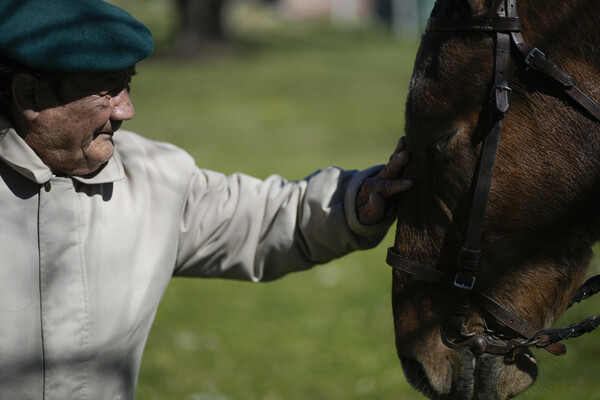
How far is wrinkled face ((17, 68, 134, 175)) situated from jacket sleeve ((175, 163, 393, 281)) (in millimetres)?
494

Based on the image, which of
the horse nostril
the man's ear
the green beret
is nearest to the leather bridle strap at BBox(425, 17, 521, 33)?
the green beret

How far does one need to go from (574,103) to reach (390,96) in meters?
15.3

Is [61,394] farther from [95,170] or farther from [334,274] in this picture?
[334,274]

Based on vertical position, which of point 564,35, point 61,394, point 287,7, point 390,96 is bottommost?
point 287,7

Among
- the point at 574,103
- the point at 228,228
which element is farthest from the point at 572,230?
the point at 228,228

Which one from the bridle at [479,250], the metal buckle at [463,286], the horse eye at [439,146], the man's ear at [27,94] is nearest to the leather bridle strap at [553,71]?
the bridle at [479,250]

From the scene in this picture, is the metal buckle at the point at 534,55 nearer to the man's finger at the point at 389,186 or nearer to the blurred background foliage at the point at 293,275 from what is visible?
the man's finger at the point at 389,186

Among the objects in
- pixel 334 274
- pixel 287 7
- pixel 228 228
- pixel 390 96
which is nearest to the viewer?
pixel 228 228

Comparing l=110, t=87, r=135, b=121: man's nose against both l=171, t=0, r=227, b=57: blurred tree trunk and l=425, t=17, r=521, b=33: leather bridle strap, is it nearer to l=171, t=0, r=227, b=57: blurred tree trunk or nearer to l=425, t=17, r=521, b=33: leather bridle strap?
l=425, t=17, r=521, b=33: leather bridle strap

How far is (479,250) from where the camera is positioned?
2219 mm

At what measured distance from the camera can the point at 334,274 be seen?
22.9 ft

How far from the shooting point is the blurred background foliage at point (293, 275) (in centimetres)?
488

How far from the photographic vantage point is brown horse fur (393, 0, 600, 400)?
2.11 meters

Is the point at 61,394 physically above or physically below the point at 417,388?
below
